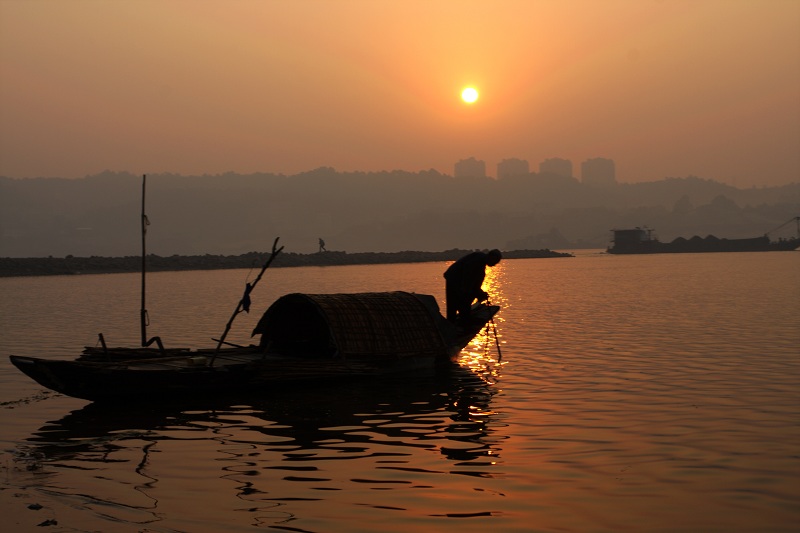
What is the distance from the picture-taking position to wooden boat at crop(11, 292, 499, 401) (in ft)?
52.1

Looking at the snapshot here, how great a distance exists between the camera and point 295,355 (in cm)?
2002

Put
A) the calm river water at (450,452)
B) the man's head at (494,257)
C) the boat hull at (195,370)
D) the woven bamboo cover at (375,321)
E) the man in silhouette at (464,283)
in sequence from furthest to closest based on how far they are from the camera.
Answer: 1. the man in silhouette at (464,283)
2. the man's head at (494,257)
3. the woven bamboo cover at (375,321)
4. the boat hull at (195,370)
5. the calm river water at (450,452)

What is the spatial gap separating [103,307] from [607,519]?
44.5 meters

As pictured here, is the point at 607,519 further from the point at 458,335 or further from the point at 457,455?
the point at 458,335

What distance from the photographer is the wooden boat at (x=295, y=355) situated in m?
15.9

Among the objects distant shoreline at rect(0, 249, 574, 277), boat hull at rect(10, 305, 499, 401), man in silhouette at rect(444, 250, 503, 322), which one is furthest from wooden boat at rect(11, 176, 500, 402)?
distant shoreline at rect(0, 249, 574, 277)

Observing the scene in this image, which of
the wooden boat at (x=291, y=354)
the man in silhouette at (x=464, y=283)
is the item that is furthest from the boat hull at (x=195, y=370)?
the man in silhouette at (x=464, y=283)

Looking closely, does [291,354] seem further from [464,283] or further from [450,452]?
[450,452]

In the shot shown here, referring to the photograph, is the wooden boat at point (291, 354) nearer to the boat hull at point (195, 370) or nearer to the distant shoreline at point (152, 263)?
the boat hull at point (195, 370)

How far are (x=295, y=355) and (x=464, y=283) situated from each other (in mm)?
4426

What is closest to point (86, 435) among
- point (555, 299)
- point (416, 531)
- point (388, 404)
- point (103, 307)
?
point (388, 404)

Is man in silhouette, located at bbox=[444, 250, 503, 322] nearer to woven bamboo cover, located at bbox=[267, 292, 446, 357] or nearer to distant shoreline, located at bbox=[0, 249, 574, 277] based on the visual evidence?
woven bamboo cover, located at bbox=[267, 292, 446, 357]

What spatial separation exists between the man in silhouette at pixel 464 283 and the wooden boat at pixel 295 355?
1.30 ft

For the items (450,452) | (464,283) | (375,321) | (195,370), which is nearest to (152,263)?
(464,283)
